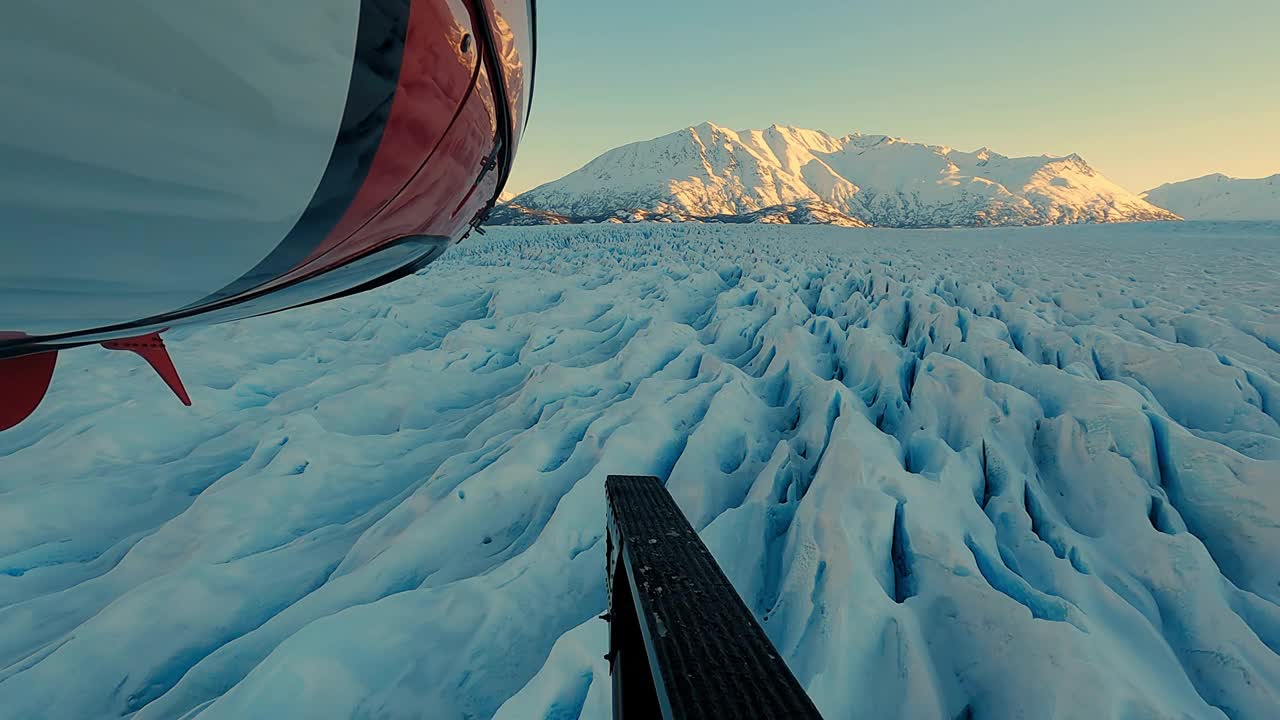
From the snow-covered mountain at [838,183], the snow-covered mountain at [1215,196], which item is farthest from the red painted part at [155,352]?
the snow-covered mountain at [1215,196]

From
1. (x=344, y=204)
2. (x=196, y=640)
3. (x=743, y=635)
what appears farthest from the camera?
(x=196, y=640)

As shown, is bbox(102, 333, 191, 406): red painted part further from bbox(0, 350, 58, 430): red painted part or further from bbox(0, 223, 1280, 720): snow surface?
bbox(0, 223, 1280, 720): snow surface

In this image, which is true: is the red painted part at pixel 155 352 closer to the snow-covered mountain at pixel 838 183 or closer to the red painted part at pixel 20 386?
the red painted part at pixel 20 386

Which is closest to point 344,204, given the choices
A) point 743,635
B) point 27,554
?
point 743,635

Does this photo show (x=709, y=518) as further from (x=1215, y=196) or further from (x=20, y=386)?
(x=1215, y=196)

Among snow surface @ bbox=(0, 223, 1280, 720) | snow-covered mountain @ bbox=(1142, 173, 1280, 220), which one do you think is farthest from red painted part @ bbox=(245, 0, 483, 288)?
snow-covered mountain @ bbox=(1142, 173, 1280, 220)

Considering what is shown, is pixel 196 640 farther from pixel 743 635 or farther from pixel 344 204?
pixel 743 635
